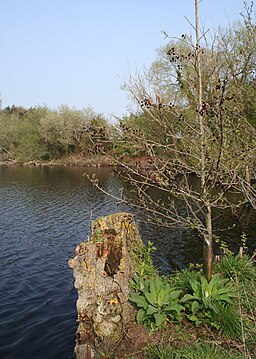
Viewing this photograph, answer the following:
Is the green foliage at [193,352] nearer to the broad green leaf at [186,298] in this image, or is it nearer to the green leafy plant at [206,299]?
the green leafy plant at [206,299]

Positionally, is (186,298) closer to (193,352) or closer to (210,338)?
(210,338)

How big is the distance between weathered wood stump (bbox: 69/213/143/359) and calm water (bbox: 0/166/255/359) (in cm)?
142

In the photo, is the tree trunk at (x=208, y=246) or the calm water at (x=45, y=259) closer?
the tree trunk at (x=208, y=246)

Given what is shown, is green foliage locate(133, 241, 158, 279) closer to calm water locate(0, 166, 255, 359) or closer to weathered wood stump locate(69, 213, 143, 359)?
weathered wood stump locate(69, 213, 143, 359)

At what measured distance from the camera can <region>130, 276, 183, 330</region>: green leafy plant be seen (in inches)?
236

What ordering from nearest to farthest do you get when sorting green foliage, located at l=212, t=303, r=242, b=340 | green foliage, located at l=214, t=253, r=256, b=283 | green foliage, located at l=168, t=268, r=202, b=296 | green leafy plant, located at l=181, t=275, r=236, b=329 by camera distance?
green foliage, located at l=212, t=303, r=242, b=340, green leafy plant, located at l=181, t=275, r=236, b=329, green foliage, located at l=168, t=268, r=202, b=296, green foliage, located at l=214, t=253, r=256, b=283

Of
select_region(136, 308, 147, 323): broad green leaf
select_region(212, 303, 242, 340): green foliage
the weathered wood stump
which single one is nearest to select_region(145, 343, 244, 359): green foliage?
select_region(212, 303, 242, 340): green foliage

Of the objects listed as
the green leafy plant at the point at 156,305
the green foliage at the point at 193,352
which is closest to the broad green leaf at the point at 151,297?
the green leafy plant at the point at 156,305

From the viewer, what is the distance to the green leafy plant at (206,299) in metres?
5.98

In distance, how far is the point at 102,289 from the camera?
6.52m

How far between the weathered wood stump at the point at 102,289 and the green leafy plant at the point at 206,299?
43.6 inches

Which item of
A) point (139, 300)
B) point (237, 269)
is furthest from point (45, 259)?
point (237, 269)

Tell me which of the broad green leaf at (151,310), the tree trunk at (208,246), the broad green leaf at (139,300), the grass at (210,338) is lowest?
the grass at (210,338)

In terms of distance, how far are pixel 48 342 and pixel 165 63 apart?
1110 inches
